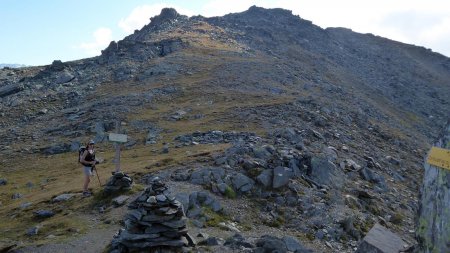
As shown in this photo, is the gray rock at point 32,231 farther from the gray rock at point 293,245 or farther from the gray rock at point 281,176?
the gray rock at point 281,176

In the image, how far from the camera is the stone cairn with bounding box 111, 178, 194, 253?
54.5 ft

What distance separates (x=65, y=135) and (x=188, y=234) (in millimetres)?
33159

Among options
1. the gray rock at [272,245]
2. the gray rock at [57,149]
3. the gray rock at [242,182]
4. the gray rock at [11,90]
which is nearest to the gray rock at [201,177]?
the gray rock at [242,182]

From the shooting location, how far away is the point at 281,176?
24.7m

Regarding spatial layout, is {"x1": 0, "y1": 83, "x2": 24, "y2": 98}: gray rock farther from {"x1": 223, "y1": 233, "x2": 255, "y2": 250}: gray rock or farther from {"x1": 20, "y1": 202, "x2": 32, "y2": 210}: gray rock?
{"x1": 223, "y1": 233, "x2": 255, "y2": 250}: gray rock

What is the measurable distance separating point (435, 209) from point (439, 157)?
127 centimetres

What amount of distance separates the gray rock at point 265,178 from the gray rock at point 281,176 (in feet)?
0.68

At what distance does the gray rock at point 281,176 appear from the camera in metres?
24.4

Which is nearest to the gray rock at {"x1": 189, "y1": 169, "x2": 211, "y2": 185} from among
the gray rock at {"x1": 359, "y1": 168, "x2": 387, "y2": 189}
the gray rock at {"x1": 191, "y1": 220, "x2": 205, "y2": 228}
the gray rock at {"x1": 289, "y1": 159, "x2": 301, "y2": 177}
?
the gray rock at {"x1": 191, "y1": 220, "x2": 205, "y2": 228}

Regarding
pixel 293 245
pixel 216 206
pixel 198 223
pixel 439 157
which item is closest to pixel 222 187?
pixel 216 206

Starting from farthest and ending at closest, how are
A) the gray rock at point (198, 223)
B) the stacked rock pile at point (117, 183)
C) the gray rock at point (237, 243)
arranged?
the stacked rock pile at point (117, 183) → the gray rock at point (198, 223) → the gray rock at point (237, 243)

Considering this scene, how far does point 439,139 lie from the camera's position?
11.8 m

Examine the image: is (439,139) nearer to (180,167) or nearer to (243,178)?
(243,178)

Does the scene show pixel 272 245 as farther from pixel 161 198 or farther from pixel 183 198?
pixel 183 198
